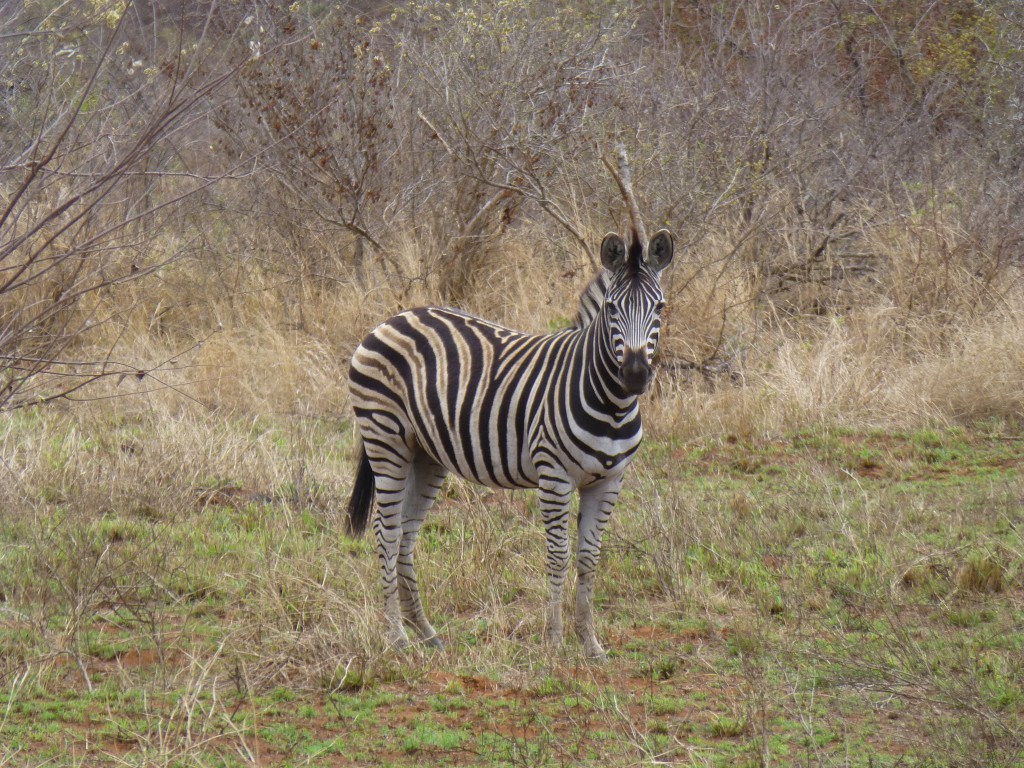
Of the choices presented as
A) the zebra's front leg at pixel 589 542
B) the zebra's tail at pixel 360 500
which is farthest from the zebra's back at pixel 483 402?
the zebra's tail at pixel 360 500

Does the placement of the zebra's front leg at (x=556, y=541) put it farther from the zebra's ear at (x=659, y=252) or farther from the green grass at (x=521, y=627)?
the zebra's ear at (x=659, y=252)

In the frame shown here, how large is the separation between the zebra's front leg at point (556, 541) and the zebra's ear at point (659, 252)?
3.32 feet

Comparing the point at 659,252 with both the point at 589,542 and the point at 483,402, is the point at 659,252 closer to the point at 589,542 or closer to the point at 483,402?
the point at 483,402

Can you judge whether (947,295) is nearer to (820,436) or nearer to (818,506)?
(820,436)

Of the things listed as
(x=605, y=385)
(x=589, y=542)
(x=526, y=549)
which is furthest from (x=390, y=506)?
(x=605, y=385)

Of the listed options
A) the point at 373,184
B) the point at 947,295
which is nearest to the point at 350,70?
the point at 373,184

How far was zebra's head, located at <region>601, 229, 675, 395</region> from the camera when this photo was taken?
491 cm

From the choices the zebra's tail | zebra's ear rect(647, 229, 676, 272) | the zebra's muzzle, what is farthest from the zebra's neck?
the zebra's tail

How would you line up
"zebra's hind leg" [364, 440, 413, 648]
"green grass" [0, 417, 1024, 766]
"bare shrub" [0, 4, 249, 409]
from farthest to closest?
"zebra's hind leg" [364, 440, 413, 648]
"green grass" [0, 417, 1024, 766]
"bare shrub" [0, 4, 249, 409]

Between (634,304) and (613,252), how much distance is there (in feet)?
1.16

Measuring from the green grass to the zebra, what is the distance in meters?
0.34

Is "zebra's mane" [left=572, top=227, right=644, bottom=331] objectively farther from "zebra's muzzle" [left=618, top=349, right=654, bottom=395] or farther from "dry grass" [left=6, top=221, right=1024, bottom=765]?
"dry grass" [left=6, top=221, right=1024, bottom=765]

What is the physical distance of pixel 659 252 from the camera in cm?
529

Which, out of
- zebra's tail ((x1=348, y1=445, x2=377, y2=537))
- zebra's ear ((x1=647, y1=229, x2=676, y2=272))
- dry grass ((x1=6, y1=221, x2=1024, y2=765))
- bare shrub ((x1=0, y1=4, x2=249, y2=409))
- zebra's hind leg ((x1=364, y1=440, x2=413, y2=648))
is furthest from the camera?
zebra's tail ((x1=348, y1=445, x2=377, y2=537))
